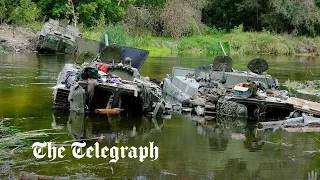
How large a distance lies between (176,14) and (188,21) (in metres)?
1.47

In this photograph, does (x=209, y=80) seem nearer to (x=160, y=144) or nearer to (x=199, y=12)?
(x=160, y=144)

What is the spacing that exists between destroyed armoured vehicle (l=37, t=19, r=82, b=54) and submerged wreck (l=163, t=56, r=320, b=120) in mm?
17458

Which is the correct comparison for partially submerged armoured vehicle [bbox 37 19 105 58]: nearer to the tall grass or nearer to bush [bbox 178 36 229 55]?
the tall grass

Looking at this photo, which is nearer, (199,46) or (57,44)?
(57,44)

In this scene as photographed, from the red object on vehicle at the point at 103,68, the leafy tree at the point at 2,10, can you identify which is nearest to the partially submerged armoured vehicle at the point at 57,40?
the leafy tree at the point at 2,10

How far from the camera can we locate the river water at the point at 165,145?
10078 millimetres

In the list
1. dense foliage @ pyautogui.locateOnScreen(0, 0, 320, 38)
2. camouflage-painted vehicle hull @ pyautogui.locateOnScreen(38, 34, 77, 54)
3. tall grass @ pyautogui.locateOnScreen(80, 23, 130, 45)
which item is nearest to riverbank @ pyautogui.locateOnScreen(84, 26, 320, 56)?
dense foliage @ pyautogui.locateOnScreen(0, 0, 320, 38)

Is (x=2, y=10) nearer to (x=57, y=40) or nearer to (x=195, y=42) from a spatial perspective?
(x=57, y=40)

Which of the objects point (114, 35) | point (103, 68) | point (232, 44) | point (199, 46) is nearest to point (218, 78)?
point (103, 68)

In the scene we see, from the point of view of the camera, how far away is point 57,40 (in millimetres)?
37438

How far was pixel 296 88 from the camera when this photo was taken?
25.5 meters

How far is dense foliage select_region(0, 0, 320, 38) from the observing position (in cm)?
4584

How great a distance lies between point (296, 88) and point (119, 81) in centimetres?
1159

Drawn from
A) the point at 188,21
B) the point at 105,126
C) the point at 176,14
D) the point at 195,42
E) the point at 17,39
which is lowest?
the point at 105,126
